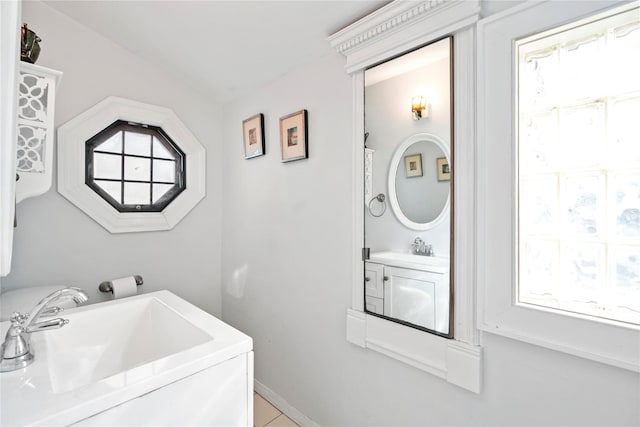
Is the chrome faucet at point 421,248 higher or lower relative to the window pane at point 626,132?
lower

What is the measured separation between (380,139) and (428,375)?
947 millimetres

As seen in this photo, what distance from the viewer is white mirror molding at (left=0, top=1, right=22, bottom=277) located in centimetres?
36

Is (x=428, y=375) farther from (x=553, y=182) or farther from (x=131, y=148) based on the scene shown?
(x=131, y=148)

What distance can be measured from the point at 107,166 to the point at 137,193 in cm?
22

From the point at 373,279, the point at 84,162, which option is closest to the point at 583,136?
the point at 373,279

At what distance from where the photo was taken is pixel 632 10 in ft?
2.57

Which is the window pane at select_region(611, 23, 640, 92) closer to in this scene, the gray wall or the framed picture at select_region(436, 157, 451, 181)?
the framed picture at select_region(436, 157, 451, 181)

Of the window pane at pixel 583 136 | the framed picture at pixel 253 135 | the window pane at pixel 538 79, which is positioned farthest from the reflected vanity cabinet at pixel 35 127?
the window pane at pixel 583 136

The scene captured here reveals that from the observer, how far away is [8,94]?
38 centimetres

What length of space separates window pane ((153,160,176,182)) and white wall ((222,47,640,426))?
1.16 ft

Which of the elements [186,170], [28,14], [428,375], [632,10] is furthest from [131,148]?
[632,10]

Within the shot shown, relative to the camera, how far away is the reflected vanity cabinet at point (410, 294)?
1104 mm

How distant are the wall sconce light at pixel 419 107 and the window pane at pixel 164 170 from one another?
161cm

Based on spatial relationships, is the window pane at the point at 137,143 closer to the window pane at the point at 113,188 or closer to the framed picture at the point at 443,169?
the window pane at the point at 113,188
